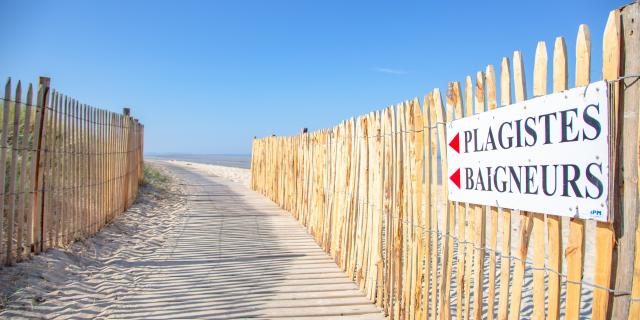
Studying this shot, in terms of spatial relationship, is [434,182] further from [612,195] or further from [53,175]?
[53,175]

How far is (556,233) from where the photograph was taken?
2045 mm

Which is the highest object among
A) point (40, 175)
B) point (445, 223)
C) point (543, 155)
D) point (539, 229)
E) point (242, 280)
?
point (543, 155)

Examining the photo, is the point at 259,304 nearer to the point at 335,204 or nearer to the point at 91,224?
the point at 335,204

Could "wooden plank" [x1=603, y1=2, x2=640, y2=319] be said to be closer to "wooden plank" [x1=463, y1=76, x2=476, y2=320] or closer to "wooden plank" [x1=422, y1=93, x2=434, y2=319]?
"wooden plank" [x1=463, y1=76, x2=476, y2=320]

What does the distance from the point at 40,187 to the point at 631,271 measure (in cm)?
558

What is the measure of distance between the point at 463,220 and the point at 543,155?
0.85 m

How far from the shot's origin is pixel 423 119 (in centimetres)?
333

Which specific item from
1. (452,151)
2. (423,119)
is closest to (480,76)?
(452,151)

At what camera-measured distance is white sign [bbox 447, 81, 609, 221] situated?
178 cm

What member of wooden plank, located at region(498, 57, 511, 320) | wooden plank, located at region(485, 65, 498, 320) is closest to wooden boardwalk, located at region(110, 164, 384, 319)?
wooden plank, located at region(485, 65, 498, 320)

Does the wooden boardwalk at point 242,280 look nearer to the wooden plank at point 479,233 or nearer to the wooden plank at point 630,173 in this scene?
the wooden plank at point 479,233

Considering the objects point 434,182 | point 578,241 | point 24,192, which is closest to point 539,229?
point 578,241

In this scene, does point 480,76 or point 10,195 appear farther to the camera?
point 10,195

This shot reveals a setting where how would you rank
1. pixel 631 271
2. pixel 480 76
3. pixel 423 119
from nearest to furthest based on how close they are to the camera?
pixel 631 271
pixel 480 76
pixel 423 119
